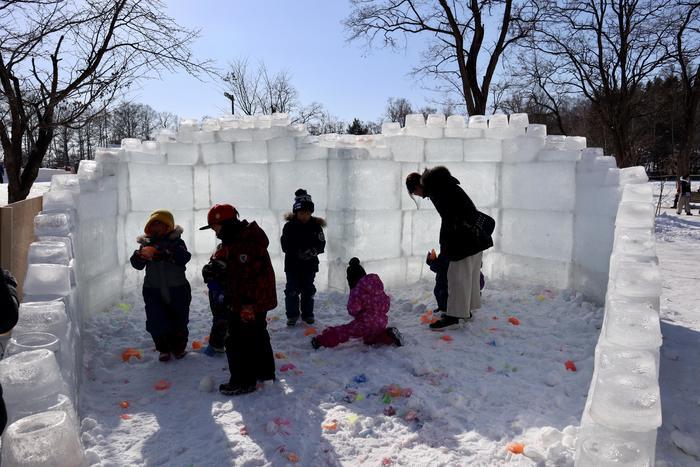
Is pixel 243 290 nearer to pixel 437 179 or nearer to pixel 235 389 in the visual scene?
pixel 235 389

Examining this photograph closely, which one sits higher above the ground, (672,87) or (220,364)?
(672,87)

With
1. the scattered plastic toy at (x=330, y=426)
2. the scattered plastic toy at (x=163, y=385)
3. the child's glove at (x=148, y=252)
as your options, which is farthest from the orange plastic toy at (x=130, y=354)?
the scattered plastic toy at (x=330, y=426)

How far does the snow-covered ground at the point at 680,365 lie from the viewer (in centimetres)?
291

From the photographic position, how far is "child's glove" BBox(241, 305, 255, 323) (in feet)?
12.0

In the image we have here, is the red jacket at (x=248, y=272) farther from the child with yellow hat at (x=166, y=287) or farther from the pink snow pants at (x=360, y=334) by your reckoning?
the pink snow pants at (x=360, y=334)

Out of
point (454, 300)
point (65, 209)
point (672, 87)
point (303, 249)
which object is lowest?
point (454, 300)

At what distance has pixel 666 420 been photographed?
324cm

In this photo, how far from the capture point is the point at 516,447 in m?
2.93

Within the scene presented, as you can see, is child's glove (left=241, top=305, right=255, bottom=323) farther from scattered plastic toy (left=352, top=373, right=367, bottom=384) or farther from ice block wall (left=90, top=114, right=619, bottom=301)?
ice block wall (left=90, top=114, right=619, bottom=301)

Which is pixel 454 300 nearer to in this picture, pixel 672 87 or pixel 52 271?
pixel 52 271

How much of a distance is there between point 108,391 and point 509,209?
5.21 m

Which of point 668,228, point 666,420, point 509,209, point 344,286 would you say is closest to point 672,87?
point 668,228

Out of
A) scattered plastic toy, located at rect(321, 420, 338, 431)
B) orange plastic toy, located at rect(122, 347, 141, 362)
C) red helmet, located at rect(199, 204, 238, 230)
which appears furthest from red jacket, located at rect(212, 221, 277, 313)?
orange plastic toy, located at rect(122, 347, 141, 362)

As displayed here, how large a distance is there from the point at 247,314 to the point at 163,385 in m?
0.90
